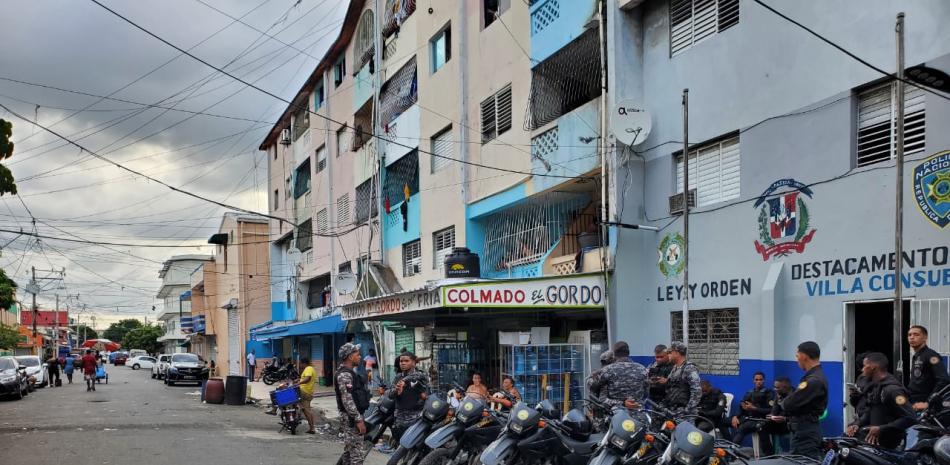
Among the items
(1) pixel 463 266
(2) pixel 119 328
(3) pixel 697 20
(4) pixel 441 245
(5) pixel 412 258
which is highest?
(3) pixel 697 20

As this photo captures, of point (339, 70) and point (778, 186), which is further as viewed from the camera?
point (339, 70)

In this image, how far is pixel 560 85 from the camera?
16.8 m

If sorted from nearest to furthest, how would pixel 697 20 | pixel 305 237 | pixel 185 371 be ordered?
pixel 697 20, pixel 185 371, pixel 305 237

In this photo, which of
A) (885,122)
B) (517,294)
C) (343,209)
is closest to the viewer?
(885,122)

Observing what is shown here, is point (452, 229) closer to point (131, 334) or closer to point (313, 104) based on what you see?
point (313, 104)

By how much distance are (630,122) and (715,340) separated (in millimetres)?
3683

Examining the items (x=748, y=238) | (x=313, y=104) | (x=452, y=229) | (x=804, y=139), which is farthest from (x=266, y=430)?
(x=313, y=104)

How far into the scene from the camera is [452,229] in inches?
821

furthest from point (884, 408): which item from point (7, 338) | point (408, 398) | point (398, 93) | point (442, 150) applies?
point (7, 338)

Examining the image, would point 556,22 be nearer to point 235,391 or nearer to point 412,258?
point 412,258

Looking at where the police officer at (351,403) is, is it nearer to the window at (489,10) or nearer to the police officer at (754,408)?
the police officer at (754,408)

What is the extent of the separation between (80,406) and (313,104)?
1702cm

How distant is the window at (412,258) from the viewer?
23231 millimetres

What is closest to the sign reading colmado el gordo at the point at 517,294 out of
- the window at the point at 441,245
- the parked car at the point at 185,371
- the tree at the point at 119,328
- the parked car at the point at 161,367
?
the window at the point at 441,245
